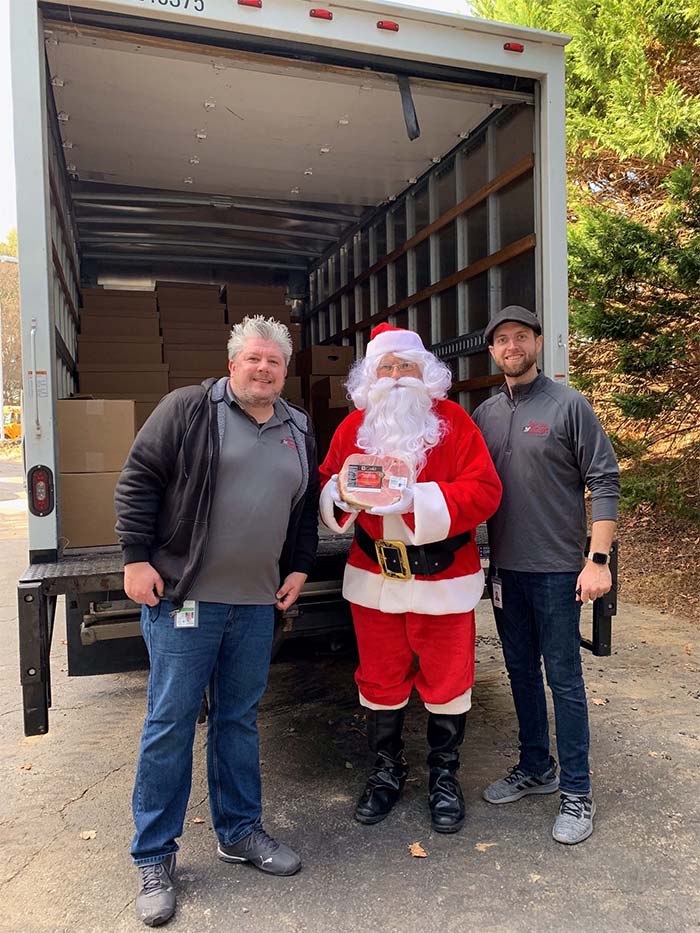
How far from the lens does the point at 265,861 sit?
2.56 meters

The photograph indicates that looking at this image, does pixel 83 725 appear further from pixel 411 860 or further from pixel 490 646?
pixel 490 646

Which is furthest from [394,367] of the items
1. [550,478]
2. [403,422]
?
[550,478]

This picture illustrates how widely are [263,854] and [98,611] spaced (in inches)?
42.5

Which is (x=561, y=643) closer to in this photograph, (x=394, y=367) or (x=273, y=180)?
(x=394, y=367)

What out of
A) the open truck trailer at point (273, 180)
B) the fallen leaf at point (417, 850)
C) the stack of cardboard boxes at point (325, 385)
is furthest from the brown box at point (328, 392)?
the fallen leaf at point (417, 850)

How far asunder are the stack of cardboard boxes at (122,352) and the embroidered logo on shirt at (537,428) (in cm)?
282

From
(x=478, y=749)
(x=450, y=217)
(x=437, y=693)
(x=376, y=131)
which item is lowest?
(x=478, y=749)

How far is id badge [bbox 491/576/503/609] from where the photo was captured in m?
3.02

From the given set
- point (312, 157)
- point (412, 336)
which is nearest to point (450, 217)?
point (312, 157)

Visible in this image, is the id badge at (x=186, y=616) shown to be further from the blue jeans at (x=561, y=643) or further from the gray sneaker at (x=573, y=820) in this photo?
the gray sneaker at (x=573, y=820)

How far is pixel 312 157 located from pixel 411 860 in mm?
3953

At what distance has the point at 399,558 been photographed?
9.16 feet

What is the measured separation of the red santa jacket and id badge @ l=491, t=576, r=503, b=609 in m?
0.12

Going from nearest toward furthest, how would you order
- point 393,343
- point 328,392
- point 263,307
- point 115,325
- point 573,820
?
point 573,820, point 393,343, point 115,325, point 328,392, point 263,307
